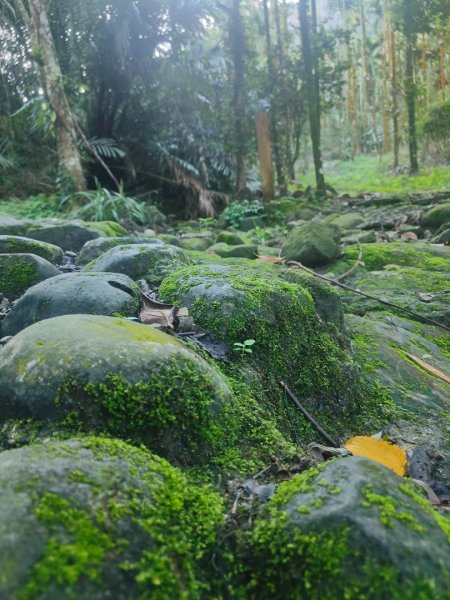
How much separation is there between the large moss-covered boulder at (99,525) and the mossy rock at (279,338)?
0.84 m

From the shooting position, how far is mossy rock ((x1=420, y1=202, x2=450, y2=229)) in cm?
663

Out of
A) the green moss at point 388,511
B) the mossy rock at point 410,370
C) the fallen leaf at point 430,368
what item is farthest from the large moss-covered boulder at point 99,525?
the fallen leaf at point 430,368

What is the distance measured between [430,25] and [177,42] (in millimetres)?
7062

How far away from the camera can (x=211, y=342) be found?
6.82 ft

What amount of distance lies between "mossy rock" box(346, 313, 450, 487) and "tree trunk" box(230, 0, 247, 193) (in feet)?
31.5

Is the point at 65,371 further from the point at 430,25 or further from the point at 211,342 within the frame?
the point at 430,25

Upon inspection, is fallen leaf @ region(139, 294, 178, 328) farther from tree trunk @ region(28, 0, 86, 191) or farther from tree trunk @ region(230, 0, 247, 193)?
tree trunk @ region(230, 0, 247, 193)

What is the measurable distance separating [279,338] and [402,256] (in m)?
3.21

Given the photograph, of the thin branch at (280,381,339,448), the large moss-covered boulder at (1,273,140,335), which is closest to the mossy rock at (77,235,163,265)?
the large moss-covered boulder at (1,273,140,335)

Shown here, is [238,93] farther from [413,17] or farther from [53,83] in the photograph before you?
[53,83]

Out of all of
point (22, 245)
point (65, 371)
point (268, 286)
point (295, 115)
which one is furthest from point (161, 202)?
point (65, 371)

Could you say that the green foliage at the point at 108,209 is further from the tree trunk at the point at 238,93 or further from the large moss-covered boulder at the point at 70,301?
the large moss-covered boulder at the point at 70,301

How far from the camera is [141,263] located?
3029 mm

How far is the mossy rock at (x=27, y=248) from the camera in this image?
3525 mm
